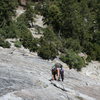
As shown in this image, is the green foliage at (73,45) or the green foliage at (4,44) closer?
the green foliage at (4,44)

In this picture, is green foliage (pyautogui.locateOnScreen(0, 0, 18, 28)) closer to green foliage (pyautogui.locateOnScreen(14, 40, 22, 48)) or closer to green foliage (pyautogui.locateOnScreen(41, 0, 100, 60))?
green foliage (pyautogui.locateOnScreen(14, 40, 22, 48))

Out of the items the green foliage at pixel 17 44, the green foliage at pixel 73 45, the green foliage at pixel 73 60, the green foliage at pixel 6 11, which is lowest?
the green foliage at pixel 73 60

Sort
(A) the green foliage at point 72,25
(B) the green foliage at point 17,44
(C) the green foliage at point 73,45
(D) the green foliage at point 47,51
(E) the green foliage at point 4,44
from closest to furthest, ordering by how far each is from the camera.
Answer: (E) the green foliage at point 4,44
(D) the green foliage at point 47,51
(B) the green foliage at point 17,44
(C) the green foliage at point 73,45
(A) the green foliage at point 72,25

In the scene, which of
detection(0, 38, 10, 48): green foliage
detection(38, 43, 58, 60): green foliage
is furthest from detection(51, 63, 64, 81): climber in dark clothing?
detection(0, 38, 10, 48): green foliage

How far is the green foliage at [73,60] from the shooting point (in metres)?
42.9

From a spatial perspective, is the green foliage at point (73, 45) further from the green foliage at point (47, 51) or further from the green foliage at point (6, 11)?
the green foliage at point (6, 11)

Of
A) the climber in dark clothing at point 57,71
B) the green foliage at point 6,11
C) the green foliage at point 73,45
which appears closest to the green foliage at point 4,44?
the green foliage at point 6,11

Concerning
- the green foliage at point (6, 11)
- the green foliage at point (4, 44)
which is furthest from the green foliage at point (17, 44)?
the green foliage at point (6, 11)

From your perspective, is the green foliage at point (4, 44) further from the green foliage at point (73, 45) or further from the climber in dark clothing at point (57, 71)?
the climber in dark clothing at point (57, 71)

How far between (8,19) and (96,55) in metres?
15.4

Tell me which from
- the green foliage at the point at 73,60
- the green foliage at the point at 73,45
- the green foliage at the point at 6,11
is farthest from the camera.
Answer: the green foliage at the point at 6,11

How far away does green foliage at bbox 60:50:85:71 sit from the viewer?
4294 centimetres

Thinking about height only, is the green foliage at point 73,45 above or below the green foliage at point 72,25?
below

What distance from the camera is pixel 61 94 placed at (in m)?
19.6
